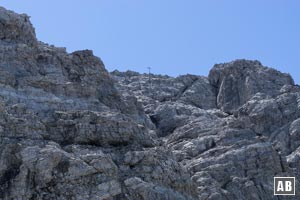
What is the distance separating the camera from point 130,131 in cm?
5081

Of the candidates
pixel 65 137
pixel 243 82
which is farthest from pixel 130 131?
pixel 243 82

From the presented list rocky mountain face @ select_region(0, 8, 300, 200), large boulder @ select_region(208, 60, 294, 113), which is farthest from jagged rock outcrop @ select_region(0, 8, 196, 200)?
large boulder @ select_region(208, 60, 294, 113)

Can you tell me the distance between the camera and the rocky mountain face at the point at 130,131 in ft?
141

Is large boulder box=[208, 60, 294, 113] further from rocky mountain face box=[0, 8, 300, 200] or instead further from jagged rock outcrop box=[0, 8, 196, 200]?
jagged rock outcrop box=[0, 8, 196, 200]

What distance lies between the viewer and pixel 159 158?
4950cm

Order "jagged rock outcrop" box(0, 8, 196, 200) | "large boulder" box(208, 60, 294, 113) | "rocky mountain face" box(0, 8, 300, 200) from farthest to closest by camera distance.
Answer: "large boulder" box(208, 60, 294, 113), "rocky mountain face" box(0, 8, 300, 200), "jagged rock outcrop" box(0, 8, 196, 200)

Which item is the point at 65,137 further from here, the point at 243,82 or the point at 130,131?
the point at 243,82

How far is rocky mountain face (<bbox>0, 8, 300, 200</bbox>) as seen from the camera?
141ft

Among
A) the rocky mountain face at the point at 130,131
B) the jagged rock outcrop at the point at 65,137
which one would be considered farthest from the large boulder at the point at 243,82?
the jagged rock outcrop at the point at 65,137

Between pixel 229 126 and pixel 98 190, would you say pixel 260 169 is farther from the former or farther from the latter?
→ pixel 98 190

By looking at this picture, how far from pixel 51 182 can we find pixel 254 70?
58.6 m

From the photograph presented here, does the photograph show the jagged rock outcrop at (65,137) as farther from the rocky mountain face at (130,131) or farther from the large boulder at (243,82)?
the large boulder at (243,82)

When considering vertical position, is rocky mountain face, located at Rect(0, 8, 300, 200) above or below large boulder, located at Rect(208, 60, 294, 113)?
below

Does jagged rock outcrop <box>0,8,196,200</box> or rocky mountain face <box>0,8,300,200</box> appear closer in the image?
jagged rock outcrop <box>0,8,196,200</box>
